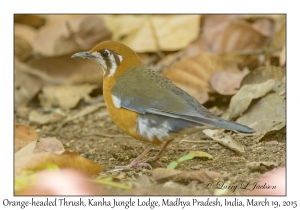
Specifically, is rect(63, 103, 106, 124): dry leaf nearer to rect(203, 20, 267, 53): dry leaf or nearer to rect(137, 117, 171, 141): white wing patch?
rect(203, 20, 267, 53): dry leaf

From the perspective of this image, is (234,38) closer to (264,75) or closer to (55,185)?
(264,75)

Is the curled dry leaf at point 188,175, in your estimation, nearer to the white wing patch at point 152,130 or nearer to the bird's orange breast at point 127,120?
the white wing patch at point 152,130

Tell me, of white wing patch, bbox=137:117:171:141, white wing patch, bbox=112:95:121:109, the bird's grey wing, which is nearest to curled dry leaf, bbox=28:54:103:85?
the bird's grey wing

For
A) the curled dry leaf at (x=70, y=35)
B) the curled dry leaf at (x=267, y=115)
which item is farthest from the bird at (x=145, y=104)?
the curled dry leaf at (x=70, y=35)

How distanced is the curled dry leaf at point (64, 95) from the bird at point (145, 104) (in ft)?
7.67

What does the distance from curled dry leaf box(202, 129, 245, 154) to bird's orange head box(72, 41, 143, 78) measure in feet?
3.84

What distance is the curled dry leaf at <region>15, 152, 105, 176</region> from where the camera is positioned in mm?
4523

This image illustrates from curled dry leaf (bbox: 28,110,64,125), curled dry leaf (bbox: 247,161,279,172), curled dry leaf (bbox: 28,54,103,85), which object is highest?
curled dry leaf (bbox: 28,54,103,85)

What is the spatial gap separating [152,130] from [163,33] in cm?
406

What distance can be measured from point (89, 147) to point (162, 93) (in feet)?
4.32

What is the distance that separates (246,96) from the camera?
20.7 feet

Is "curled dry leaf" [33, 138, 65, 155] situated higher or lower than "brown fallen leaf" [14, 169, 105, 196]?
higher

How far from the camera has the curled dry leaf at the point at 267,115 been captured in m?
5.86

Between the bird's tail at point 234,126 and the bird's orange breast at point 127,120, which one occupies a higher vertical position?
the bird's orange breast at point 127,120
